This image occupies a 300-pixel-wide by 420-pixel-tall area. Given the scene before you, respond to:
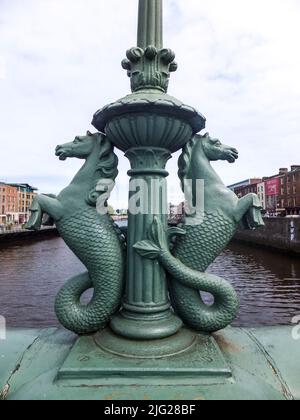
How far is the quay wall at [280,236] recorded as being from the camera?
23.6m

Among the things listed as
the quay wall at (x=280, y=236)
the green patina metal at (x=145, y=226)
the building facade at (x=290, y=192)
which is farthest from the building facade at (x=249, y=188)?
the green patina metal at (x=145, y=226)

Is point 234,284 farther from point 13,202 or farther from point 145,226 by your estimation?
point 13,202

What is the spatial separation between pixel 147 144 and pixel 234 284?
13868mm

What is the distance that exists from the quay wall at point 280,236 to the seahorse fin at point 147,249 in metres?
19.7

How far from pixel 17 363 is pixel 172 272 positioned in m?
1.25

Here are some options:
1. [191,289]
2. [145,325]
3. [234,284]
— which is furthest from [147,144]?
[234,284]

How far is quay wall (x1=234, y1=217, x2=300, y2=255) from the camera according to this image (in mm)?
23562

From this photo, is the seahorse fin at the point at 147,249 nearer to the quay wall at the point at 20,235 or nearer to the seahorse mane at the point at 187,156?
the seahorse mane at the point at 187,156

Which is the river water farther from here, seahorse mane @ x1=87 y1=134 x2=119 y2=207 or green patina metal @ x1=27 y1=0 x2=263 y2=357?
seahorse mane @ x1=87 y1=134 x2=119 y2=207

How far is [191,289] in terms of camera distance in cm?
223

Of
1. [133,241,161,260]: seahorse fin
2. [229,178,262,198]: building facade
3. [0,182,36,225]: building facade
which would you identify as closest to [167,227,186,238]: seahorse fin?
[133,241,161,260]: seahorse fin

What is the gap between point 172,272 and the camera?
2160 mm

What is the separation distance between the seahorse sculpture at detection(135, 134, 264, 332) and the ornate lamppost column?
3.9 inches

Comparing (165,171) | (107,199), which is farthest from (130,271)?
(165,171)
